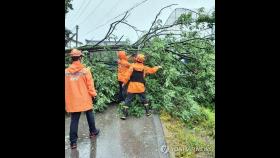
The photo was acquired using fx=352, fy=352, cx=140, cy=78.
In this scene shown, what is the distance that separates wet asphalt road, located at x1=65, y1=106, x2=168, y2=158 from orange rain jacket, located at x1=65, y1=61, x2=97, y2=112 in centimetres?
76

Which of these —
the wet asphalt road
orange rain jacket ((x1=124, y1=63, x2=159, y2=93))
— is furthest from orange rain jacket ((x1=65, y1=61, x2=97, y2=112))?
orange rain jacket ((x1=124, y1=63, x2=159, y2=93))

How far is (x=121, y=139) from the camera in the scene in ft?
21.6

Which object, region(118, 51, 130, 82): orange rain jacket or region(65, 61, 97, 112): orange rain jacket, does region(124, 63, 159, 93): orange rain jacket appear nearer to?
region(118, 51, 130, 82): orange rain jacket

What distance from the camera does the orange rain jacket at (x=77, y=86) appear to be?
5.91m

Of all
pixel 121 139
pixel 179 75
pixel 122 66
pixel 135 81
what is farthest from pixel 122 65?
pixel 121 139

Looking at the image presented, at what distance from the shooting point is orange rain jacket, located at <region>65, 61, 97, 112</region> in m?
5.91

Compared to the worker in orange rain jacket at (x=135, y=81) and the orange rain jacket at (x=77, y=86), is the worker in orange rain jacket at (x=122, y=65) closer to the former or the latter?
the worker in orange rain jacket at (x=135, y=81)

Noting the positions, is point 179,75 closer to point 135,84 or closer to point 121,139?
point 135,84

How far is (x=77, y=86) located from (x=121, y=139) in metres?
1.39

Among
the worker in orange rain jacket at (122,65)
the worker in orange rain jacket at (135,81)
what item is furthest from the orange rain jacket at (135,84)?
the worker in orange rain jacket at (122,65)

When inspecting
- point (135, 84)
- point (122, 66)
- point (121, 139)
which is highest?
point (122, 66)

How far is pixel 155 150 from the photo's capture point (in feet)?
19.9

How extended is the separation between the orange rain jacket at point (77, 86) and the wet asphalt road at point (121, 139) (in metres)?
0.76
